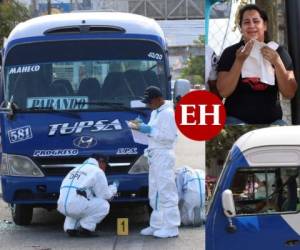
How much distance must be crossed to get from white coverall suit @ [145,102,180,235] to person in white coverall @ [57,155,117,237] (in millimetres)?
527

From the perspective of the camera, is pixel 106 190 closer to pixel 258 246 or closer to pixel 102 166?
pixel 102 166

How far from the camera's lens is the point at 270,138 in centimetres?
526

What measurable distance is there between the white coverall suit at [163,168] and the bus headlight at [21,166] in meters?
1.40

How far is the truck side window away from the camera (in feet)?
17.0

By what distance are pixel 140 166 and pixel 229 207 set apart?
4224 millimetres

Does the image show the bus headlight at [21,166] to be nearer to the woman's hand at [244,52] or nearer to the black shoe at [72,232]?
the black shoe at [72,232]

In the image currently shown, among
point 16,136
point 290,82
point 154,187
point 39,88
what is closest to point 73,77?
point 39,88

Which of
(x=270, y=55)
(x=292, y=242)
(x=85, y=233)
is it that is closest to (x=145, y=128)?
(x=85, y=233)

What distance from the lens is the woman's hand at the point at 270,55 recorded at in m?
5.59

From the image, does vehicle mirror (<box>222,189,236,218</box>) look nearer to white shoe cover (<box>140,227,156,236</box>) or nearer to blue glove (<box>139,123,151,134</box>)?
blue glove (<box>139,123,151,134</box>)

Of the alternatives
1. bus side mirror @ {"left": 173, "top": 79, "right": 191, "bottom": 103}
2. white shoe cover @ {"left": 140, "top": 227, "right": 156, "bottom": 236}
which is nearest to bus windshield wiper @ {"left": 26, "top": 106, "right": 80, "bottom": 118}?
bus side mirror @ {"left": 173, "top": 79, "right": 191, "bottom": 103}

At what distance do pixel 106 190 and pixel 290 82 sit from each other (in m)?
4.01

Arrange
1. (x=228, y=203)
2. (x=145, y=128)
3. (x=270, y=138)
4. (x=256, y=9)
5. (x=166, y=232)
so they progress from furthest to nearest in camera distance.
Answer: (x=166, y=232)
(x=145, y=128)
(x=256, y=9)
(x=270, y=138)
(x=228, y=203)

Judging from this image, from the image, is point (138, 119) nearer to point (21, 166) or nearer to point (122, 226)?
point (122, 226)
